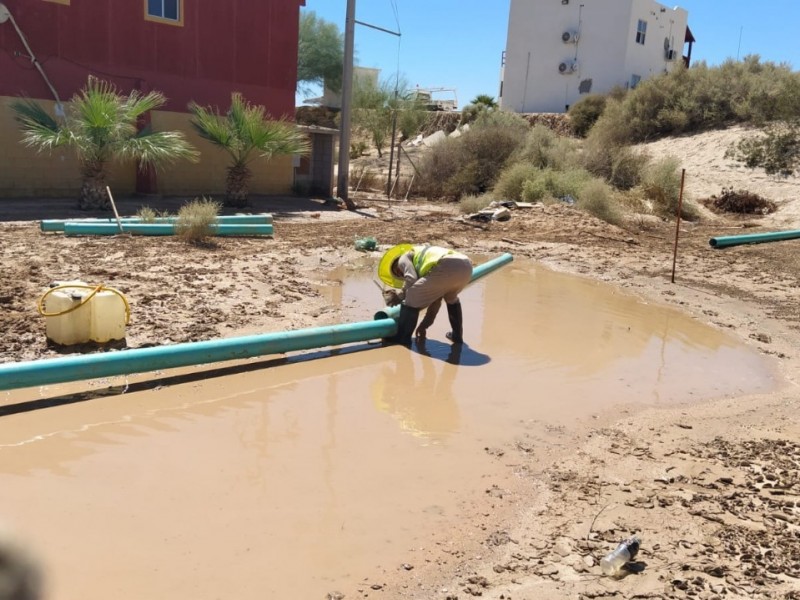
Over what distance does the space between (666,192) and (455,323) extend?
1609cm

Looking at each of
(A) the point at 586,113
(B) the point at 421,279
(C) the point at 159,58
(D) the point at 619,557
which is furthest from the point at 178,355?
(A) the point at 586,113

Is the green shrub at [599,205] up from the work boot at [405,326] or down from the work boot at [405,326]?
up

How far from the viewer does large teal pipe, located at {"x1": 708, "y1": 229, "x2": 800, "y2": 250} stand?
15282 millimetres

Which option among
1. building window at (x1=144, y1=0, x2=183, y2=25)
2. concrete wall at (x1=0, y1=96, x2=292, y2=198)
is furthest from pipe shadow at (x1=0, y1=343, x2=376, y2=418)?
building window at (x1=144, y1=0, x2=183, y2=25)

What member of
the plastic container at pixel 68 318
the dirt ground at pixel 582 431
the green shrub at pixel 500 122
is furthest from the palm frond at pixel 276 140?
the plastic container at pixel 68 318

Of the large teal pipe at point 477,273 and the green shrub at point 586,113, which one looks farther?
the green shrub at point 586,113

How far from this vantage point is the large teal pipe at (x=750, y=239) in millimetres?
15282

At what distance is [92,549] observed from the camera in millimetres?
3547

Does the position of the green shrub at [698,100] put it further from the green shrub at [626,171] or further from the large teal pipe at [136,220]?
the large teal pipe at [136,220]

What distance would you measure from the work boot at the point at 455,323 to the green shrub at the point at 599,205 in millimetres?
11487

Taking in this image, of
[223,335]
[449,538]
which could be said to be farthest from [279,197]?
[449,538]

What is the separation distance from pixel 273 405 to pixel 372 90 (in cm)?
3576

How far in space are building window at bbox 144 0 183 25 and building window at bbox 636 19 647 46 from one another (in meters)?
29.9

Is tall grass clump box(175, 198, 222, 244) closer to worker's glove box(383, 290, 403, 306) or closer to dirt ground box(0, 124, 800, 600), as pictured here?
dirt ground box(0, 124, 800, 600)
